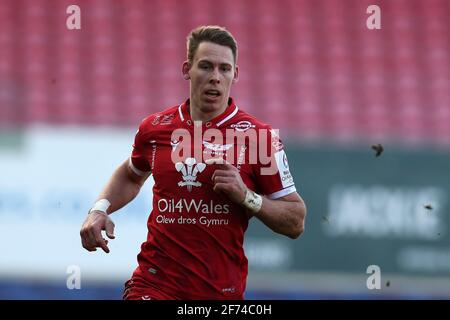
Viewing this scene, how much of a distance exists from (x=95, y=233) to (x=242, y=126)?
1.00 meters

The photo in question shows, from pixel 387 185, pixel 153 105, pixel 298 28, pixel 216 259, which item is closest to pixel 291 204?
pixel 216 259

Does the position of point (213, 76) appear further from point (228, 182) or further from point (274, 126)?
point (274, 126)

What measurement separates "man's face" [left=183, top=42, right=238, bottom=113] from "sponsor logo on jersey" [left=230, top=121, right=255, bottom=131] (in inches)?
5.4

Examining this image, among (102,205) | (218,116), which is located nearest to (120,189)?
(102,205)

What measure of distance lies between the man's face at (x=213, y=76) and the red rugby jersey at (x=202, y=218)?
121mm

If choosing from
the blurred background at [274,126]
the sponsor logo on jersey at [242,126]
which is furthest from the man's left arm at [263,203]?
the blurred background at [274,126]

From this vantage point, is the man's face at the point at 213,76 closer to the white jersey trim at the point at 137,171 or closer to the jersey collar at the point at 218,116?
the jersey collar at the point at 218,116

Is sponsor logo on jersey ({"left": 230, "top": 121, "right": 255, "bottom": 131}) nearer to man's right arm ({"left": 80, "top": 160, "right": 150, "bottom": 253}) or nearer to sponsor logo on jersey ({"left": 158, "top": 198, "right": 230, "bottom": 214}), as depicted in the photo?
sponsor logo on jersey ({"left": 158, "top": 198, "right": 230, "bottom": 214})

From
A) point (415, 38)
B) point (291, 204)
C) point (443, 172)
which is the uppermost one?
point (415, 38)

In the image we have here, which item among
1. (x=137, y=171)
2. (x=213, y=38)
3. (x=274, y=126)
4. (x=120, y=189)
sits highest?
(x=274, y=126)

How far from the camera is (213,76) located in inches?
226

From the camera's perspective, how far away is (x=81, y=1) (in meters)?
12.4
